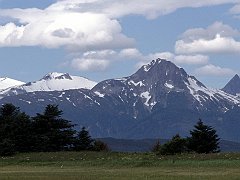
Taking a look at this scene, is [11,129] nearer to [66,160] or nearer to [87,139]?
[87,139]

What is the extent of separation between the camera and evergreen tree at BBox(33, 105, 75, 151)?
9794cm

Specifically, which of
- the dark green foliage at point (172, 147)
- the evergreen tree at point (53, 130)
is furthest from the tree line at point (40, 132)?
the dark green foliage at point (172, 147)

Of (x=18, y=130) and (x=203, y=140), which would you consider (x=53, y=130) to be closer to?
(x=18, y=130)

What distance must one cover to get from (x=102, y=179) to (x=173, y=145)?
2844 cm

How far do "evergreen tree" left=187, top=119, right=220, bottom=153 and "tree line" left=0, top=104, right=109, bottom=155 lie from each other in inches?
822

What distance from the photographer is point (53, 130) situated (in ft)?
330

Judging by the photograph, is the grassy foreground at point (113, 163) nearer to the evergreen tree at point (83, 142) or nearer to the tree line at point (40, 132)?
the tree line at point (40, 132)

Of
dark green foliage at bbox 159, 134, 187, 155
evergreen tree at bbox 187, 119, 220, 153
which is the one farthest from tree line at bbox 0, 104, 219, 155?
dark green foliage at bbox 159, 134, 187, 155

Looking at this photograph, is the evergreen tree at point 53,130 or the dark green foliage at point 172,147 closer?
the dark green foliage at point 172,147

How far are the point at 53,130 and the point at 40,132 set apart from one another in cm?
224

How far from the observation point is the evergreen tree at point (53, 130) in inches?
3856

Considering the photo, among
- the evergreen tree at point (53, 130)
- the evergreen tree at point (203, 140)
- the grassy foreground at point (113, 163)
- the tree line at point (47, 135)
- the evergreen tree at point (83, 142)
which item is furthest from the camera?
the evergreen tree at point (83, 142)

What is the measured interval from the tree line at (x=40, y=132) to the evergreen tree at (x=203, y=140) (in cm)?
2087

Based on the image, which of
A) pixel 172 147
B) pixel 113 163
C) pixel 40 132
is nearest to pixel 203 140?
pixel 172 147
